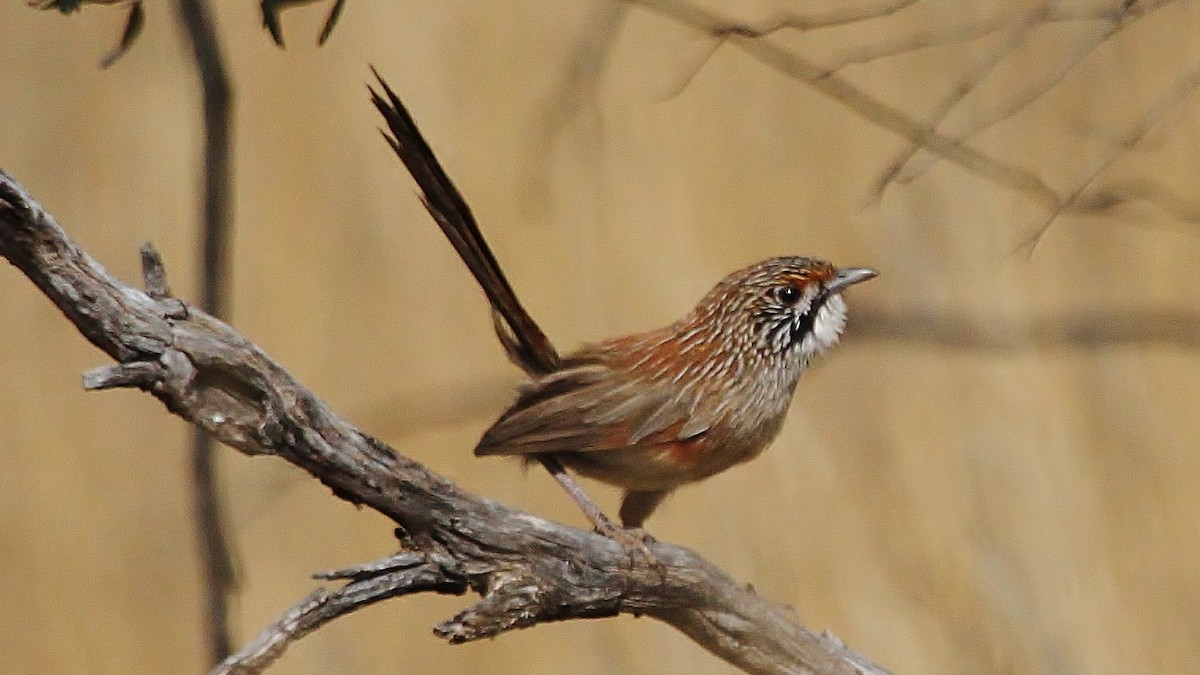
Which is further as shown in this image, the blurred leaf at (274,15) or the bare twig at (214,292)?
the bare twig at (214,292)

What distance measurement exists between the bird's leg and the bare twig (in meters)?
1.24

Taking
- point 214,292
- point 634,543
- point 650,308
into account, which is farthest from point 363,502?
point 650,308

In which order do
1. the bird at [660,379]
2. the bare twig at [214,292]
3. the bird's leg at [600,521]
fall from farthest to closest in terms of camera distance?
the bare twig at [214,292], the bird at [660,379], the bird's leg at [600,521]

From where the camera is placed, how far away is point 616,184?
486 cm

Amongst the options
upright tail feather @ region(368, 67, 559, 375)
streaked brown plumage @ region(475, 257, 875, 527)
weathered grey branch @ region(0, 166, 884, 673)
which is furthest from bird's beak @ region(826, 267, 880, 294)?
weathered grey branch @ region(0, 166, 884, 673)

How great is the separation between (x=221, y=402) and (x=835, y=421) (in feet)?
9.02

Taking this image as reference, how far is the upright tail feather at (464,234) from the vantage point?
126 inches

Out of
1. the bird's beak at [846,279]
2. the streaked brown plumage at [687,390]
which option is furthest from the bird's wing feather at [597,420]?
the bird's beak at [846,279]

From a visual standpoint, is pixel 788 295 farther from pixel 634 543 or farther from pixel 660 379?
pixel 634 543

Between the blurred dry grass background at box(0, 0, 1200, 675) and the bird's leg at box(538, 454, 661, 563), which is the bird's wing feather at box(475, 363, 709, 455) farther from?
the blurred dry grass background at box(0, 0, 1200, 675)

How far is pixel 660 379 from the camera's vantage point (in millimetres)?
3666

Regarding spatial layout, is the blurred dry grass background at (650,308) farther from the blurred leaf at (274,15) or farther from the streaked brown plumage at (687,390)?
the blurred leaf at (274,15)

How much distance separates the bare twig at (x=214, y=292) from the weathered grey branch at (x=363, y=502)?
1.77 m

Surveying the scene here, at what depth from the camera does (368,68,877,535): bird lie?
11.6ft
